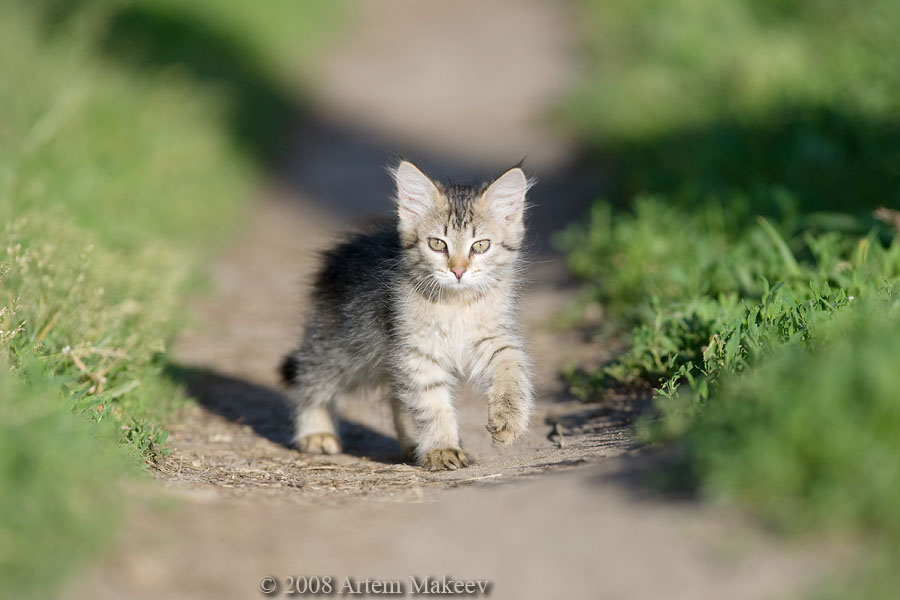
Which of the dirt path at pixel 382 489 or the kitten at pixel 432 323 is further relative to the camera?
the kitten at pixel 432 323

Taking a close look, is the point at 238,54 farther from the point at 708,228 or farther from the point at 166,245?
the point at 708,228

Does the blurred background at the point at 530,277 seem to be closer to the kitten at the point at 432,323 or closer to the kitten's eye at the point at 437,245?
the kitten at the point at 432,323

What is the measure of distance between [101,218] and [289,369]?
2.25m

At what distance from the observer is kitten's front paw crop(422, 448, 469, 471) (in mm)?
4910

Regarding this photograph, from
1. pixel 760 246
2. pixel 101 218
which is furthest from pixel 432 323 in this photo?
pixel 101 218

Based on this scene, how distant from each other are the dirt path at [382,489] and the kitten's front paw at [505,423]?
12 centimetres

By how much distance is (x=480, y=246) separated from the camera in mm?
5180

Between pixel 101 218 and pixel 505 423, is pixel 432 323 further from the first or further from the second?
pixel 101 218

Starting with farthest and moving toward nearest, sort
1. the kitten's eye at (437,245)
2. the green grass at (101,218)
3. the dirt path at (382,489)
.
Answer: the kitten's eye at (437,245) → the green grass at (101,218) → the dirt path at (382,489)

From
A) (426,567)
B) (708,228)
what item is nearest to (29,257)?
(426,567)

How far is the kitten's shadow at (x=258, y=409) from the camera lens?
19.6 ft

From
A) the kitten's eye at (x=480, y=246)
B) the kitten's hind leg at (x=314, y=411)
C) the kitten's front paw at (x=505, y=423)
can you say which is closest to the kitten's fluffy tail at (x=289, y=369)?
the kitten's hind leg at (x=314, y=411)

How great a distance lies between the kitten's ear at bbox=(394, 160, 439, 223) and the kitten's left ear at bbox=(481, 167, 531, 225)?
0.26 metres

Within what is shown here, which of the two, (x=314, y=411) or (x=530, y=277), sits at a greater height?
(x=530, y=277)
